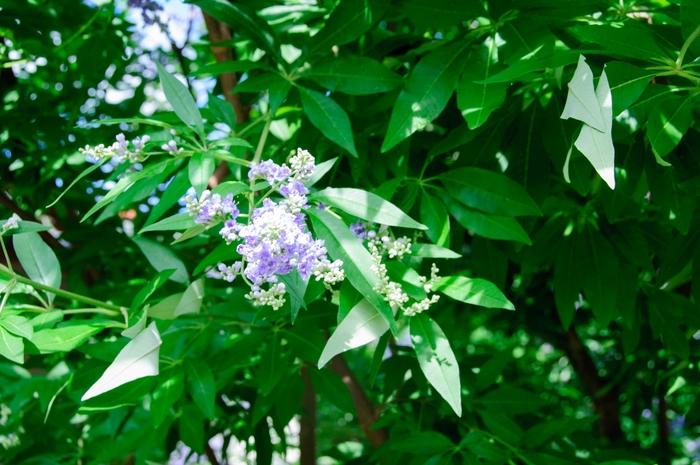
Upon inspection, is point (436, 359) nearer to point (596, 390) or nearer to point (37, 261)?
point (37, 261)

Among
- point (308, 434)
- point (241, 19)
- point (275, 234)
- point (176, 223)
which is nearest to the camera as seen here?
point (275, 234)

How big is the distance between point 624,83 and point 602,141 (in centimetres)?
12

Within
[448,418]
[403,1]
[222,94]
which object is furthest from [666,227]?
[222,94]

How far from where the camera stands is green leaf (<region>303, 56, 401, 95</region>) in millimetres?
1340

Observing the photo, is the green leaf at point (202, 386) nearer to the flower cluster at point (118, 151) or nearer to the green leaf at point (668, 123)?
the flower cluster at point (118, 151)

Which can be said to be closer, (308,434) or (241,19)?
(241,19)

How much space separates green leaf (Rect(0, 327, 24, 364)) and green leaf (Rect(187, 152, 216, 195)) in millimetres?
273

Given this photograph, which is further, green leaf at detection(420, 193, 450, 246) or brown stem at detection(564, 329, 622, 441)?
brown stem at detection(564, 329, 622, 441)

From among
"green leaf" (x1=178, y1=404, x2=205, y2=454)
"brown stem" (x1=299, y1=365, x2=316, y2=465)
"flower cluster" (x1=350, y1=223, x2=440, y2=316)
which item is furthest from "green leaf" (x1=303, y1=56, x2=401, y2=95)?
"brown stem" (x1=299, y1=365, x2=316, y2=465)

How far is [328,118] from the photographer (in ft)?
4.25

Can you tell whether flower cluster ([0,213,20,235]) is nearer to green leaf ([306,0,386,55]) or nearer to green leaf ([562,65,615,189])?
green leaf ([306,0,386,55])

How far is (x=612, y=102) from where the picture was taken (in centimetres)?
103

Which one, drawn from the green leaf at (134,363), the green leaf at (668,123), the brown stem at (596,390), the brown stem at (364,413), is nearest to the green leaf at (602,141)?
the green leaf at (668,123)

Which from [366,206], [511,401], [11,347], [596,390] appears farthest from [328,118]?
[596,390]
